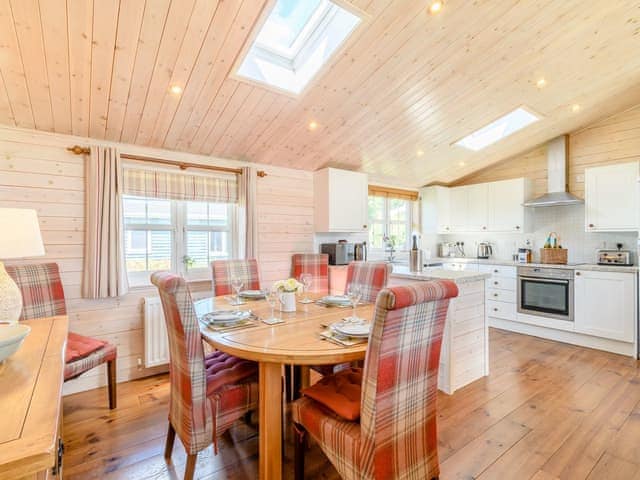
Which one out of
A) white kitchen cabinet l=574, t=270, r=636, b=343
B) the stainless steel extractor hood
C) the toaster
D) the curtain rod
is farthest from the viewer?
the stainless steel extractor hood

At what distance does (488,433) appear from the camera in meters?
2.04

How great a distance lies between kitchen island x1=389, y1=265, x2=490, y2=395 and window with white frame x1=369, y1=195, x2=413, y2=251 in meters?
2.05

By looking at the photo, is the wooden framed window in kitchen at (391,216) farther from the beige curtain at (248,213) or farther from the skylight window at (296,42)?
the skylight window at (296,42)

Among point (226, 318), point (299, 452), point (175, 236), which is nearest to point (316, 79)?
point (226, 318)

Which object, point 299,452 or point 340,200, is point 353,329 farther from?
point 340,200

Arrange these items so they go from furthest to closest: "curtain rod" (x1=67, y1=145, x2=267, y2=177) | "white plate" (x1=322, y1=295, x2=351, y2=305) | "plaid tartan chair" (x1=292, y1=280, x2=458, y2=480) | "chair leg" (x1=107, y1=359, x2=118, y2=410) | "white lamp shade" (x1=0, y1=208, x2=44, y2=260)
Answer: "curtain rod" (x1=67, y1=145, x2=267, y2=177) < "chair leg" (x1=107, y1=359, x2=118, y2=410) < "white plate" (x1=322, y1=295, x2=351, y2=305) < "white lamp shade" (x1=0, y1=208, x2=44, y2=260) < "plaid tartan chair" (x1=292, y1=280, x2=458, y2=480)

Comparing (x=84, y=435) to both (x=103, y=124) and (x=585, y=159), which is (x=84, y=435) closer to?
(x=103, y=124)

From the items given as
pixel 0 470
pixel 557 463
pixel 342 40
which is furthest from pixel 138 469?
pixel 342 40

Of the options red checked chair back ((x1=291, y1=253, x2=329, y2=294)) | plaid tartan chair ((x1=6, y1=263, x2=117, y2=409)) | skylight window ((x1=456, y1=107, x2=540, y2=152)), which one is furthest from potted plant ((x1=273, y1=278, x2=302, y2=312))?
skylight window ((x1=456, y1=107, x2=540, y2=152))

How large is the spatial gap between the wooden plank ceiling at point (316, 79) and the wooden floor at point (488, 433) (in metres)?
2.21

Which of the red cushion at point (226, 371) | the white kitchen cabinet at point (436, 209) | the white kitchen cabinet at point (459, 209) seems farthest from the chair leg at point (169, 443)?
the white kitchen cabinet at point (459, 209)

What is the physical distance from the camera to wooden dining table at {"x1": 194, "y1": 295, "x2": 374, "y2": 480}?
135 cm

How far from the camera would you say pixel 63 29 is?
1.76m

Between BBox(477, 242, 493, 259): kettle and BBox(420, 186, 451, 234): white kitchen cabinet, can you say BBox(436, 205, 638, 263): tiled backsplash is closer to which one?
BBox(477, 242, 493, 259): kettle
